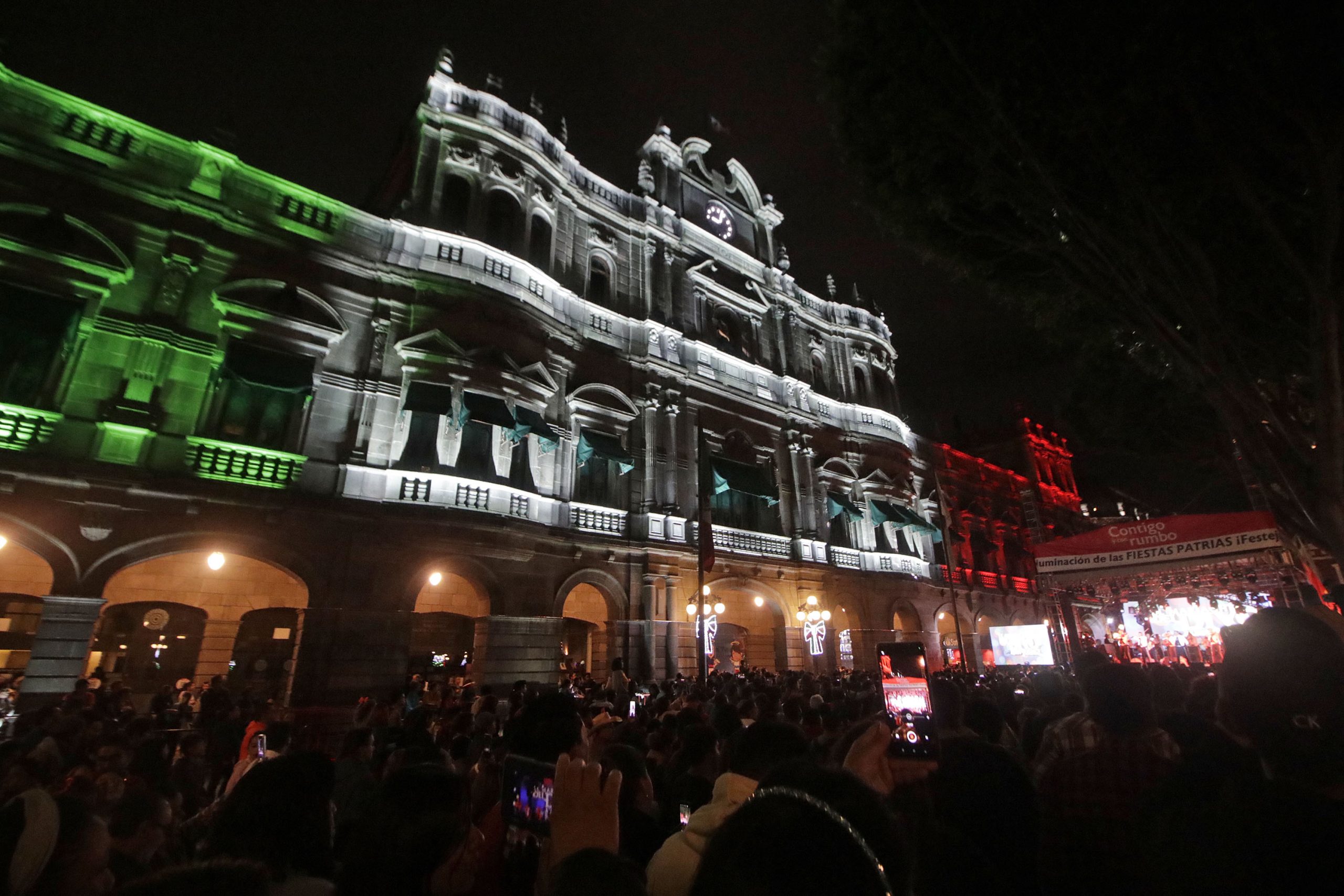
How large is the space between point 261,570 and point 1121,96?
666 inches

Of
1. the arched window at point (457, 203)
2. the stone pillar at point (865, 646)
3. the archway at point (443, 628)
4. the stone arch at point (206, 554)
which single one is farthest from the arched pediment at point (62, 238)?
the stone pillar at point (865, 646)

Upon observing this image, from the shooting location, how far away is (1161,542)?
45.1ft

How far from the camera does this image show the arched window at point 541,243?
675 inches

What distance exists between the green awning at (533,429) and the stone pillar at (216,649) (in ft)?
24.3

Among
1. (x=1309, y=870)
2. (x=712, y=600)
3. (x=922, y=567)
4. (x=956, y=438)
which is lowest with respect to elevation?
(x=1309, y=870)

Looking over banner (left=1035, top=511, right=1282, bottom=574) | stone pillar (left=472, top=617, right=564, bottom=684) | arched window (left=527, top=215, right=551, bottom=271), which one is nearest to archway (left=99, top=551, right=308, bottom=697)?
stone pillar (left=472, top=617, right=564, bottom=684)

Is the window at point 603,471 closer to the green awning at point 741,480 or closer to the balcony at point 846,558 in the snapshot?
the green awning at point 741,480

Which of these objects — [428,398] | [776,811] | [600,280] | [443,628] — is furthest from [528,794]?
[600,280]

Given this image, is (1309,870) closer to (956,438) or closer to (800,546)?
(800,546)

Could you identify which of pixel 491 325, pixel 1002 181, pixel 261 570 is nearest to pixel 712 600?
pixel 491 325

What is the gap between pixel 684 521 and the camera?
1691 centimetres

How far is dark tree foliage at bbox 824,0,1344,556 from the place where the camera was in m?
5.93

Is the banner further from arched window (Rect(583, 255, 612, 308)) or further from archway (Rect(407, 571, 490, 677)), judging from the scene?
archway (Rect(407, 571, 490, 677))

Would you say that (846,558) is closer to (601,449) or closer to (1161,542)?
(1161,542)
